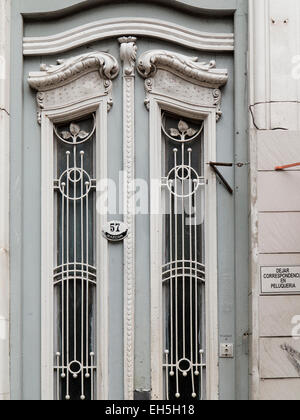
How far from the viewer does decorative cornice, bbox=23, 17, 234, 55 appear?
9.05 metres

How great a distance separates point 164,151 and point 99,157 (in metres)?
0.62

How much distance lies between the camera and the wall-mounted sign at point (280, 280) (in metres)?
8.48

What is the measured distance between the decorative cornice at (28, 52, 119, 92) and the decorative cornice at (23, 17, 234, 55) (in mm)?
160

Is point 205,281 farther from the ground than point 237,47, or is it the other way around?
point 237,47

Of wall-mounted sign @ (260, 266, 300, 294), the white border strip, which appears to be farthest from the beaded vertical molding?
wall-mounted sign @ (260, 266, 300, 294)

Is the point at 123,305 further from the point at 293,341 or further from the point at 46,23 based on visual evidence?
the point at 46,23

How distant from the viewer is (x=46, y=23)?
9.23 meters

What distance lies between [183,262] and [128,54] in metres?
2.01

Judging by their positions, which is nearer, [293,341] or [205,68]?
[293,341]

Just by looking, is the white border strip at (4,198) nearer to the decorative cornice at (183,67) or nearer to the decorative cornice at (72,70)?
the decorative cornice at (72,70)

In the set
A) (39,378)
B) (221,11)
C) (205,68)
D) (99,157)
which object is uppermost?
(221,11)

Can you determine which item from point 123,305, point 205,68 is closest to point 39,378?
point 123,305

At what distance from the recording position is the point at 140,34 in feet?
29.8

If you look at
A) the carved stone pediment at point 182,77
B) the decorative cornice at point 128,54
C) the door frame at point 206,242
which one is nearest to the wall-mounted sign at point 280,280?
the door frame at point 206,242
